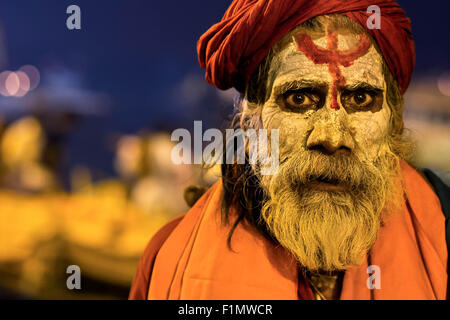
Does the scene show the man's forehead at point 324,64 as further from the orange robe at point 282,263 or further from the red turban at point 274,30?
the orange robe at point 282,263

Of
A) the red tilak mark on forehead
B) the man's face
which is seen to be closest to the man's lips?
the man's face

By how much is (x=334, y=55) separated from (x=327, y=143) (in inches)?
7.5

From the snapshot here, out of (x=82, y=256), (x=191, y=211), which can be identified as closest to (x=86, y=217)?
(x=82, y=256)

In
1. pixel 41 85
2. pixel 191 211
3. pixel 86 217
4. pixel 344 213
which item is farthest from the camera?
pixel 86 217

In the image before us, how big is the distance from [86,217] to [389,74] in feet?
5.29

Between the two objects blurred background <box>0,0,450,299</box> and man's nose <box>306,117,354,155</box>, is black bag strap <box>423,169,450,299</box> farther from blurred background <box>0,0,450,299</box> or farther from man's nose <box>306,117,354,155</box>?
man's nose <box>306,117,354,155</box>

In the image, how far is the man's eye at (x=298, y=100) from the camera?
0.88 meters

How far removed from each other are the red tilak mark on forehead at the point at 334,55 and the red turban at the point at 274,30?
0.04 meters

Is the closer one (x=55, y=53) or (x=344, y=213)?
(x=344, y=213)

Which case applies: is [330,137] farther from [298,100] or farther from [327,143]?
[298,100]

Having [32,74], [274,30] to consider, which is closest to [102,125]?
[32,74]

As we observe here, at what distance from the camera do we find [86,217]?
2.04 metres

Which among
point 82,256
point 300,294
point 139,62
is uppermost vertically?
point 139,62

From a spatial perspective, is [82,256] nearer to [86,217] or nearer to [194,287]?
[86,217]
